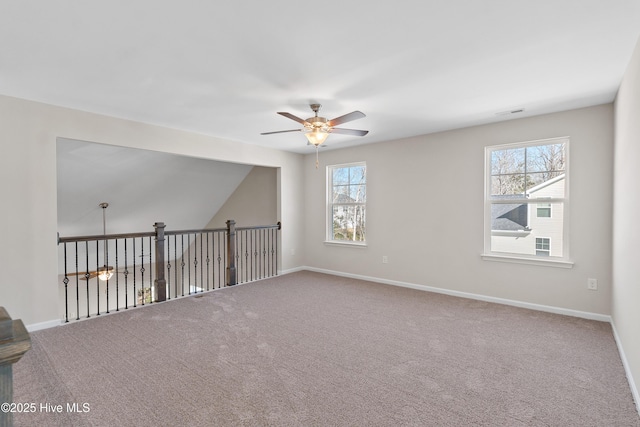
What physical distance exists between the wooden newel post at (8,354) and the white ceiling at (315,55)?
1.84 metres

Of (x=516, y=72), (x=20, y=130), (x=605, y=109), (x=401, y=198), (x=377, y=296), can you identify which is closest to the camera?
(x=516, y=72)

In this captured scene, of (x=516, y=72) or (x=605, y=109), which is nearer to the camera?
(x=516, y=72)

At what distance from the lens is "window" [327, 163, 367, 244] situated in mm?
5672

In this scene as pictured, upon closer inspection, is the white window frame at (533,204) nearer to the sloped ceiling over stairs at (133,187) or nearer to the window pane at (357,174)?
the window pane at (357,174)

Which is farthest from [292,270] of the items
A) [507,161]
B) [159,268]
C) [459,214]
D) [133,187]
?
[507,161]

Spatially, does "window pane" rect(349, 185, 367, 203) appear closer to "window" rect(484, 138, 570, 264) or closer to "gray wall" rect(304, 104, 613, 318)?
"gray wall" rect(304, 104, 613, 318)

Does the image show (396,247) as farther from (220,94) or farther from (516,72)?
(220,94)

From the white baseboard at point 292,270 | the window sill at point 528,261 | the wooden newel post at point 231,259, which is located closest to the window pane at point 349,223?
the white baseboard at point 292,270

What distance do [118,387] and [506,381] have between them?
9.27ft

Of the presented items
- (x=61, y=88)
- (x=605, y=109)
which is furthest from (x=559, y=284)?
(x=61, y=88)

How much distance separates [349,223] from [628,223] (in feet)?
12.8

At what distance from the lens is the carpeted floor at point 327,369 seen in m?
1.94

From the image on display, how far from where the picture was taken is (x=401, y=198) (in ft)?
16.7

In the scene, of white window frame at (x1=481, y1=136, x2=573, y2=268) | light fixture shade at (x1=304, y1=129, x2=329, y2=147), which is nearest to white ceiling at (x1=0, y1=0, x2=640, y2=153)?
light fixture shade at (x1=304, y1=129, x2=329, y2=147)
